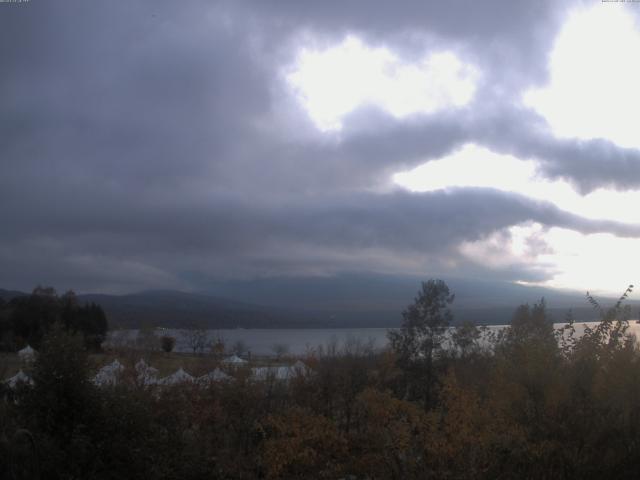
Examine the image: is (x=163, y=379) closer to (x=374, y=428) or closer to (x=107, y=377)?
(x=107, y=377)

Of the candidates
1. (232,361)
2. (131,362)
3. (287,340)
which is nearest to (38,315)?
(287,340)

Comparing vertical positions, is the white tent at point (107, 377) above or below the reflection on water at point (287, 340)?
above

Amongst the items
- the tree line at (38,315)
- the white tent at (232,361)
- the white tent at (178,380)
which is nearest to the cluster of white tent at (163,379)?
the white tent at (178,380)

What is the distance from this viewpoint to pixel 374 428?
12188 millimetres

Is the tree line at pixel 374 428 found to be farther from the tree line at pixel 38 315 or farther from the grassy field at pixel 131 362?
the tree line at pixel 38 315

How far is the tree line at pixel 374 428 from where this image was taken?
28.6ft

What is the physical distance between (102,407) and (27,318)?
87.6 metres

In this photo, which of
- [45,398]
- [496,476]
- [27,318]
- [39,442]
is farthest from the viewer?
[27,318]

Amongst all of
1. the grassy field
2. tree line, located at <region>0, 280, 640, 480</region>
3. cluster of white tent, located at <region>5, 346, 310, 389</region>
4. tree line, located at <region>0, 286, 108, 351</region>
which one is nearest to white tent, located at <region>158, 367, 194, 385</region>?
cluster of white tent, located at <region>5, 346, 310, 389</region>

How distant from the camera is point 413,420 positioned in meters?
11.8

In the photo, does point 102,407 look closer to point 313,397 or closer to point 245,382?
point 245,382

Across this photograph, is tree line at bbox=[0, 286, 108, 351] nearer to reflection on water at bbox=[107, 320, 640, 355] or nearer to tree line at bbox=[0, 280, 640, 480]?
reflection on water at bbox=[107, 320, 640, 355]

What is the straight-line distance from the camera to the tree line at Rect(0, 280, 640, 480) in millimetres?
8703

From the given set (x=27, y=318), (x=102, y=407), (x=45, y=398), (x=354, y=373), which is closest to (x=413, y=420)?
(x=102, y=407)
